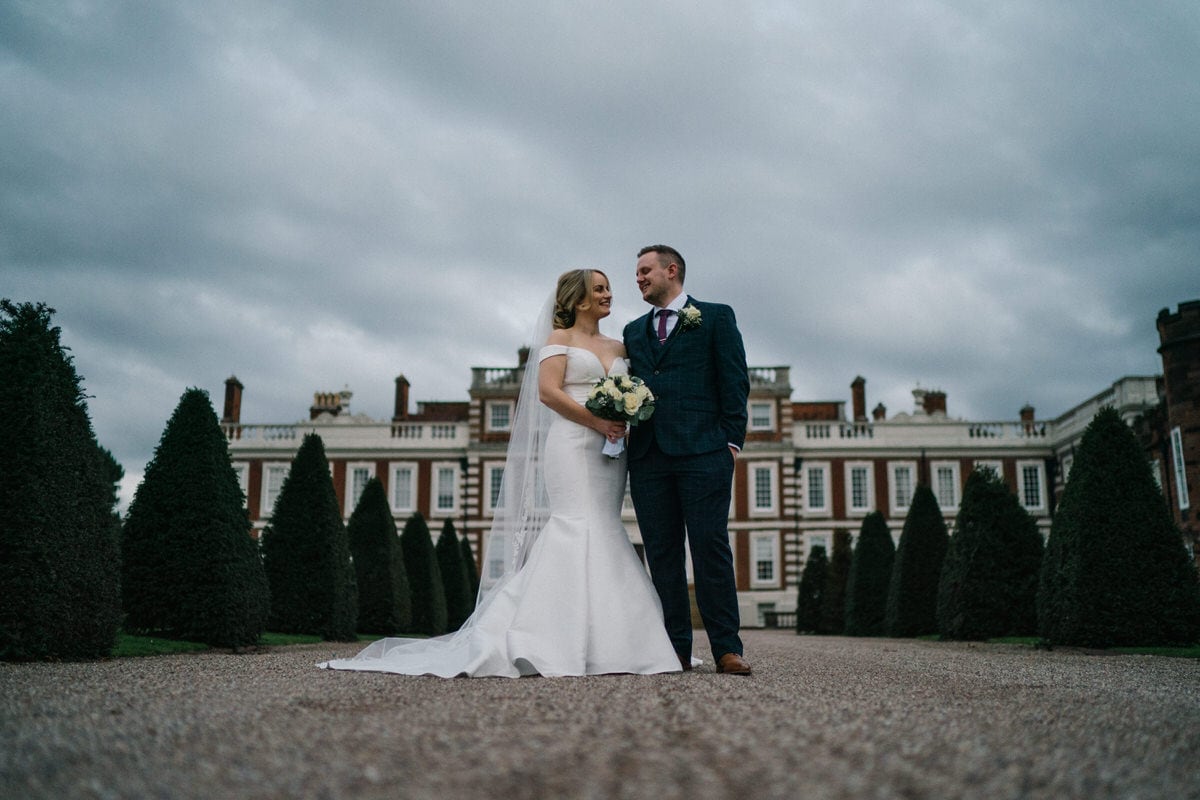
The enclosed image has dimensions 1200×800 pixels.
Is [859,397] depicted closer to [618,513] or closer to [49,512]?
[618,513]

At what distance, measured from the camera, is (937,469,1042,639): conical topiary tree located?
1194cm

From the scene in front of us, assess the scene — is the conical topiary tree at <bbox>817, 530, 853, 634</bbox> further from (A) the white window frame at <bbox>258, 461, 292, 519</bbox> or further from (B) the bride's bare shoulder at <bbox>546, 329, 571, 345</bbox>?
(A) the white window frame at <bbox>258, 461, 292, 519</bbox>

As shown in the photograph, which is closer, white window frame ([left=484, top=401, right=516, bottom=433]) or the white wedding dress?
the white wedding dress

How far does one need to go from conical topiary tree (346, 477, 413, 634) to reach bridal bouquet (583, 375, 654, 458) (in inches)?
411

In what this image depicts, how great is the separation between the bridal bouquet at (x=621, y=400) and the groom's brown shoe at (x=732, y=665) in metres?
1.33

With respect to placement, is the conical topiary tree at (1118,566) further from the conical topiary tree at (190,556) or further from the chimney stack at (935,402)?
the chimney stack at (935,402)

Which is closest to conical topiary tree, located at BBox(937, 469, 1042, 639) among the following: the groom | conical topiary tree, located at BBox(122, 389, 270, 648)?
the groom

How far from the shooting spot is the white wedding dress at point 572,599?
4.84m

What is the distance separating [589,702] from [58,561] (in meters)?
4.44

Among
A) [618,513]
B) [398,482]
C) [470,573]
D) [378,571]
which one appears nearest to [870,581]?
[470,573]

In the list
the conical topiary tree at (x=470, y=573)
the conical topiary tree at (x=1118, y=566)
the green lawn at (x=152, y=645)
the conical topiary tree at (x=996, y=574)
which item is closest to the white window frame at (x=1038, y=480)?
the conical topiary tree at (x=470, y=573)

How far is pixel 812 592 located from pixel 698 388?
1843cm

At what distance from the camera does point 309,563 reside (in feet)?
36.9

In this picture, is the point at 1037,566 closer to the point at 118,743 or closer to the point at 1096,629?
the point at 1096,629
